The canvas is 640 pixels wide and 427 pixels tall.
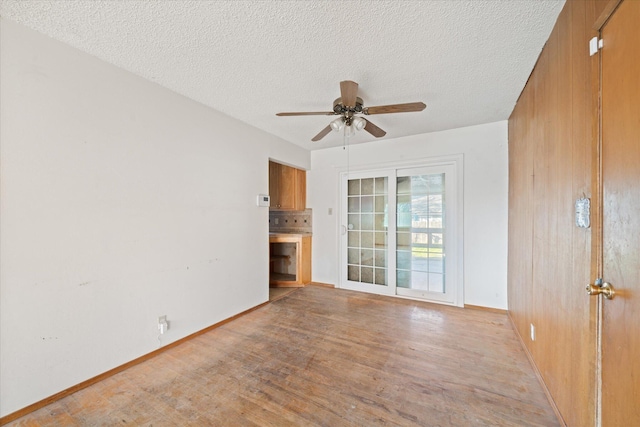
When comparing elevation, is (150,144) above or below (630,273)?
above

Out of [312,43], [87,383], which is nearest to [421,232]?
[312,43]

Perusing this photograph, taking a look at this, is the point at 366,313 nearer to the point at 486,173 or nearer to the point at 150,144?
the point at 486,173

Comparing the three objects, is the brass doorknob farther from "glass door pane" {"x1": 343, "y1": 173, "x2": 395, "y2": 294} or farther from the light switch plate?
"glass door pane" {"x1": 343, "y1": 173, "x2": 395, "y2": 294}

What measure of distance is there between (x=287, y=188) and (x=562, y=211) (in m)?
3.81

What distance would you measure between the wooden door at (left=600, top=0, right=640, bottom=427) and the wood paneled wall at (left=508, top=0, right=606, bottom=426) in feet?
0.36

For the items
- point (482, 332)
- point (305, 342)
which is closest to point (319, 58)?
point (305, 342)

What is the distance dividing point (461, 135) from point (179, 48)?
11.3ft

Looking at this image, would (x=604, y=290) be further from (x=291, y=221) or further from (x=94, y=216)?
(x=291, y=221)

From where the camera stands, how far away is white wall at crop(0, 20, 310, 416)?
5.17 ft

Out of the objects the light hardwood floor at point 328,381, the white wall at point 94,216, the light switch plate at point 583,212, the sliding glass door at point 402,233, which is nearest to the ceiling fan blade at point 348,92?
the light switch plate at point 583,212

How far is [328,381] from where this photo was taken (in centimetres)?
191

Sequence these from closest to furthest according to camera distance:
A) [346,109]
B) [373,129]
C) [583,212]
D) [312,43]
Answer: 1. [583,212]
2. [312,43]
3. [346,109]
4. [373,129]

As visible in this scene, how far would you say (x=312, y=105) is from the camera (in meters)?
2.73

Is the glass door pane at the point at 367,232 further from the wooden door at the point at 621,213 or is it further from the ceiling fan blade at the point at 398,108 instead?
the wooden door at the point at 621,213
